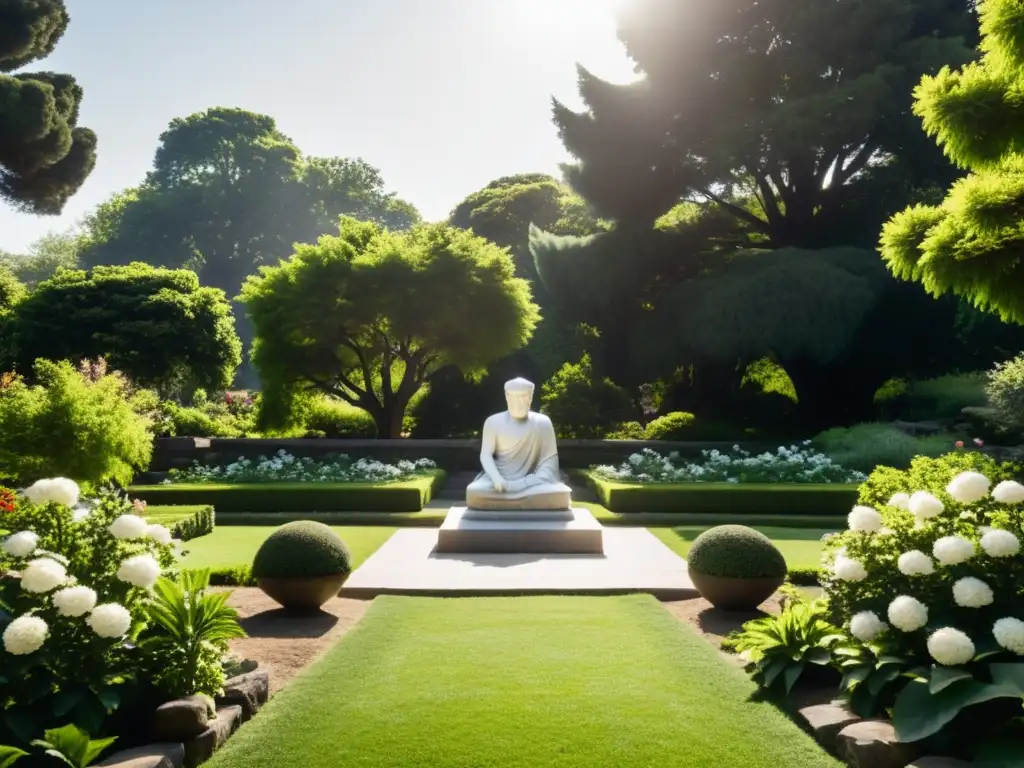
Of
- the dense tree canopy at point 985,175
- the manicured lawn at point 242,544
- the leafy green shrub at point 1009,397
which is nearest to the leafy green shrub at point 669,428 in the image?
the leafy green shrub at point 1009,397

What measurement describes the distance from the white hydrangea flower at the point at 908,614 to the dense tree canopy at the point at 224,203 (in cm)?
6162

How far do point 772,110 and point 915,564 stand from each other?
2580 centimetres

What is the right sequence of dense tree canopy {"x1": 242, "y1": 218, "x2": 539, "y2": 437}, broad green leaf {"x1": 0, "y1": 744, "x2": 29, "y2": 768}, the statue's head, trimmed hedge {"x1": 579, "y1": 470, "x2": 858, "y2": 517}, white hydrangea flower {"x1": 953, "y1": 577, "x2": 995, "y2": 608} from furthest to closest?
dense tree canopy {"x1": 242, "y1": 218, "x2": 539, "y2": 437} → trimmed hedge {"x1": 579, "y1": 470, "x2": 858, "y2": 517} → the statue's head → white hydrangea flower {"x1": 953, "y1": 577, "x2": 995, "y2": 608} → broad green leaf {"x1": 0, "y1": 744, "x2": 29, "y2": 768}

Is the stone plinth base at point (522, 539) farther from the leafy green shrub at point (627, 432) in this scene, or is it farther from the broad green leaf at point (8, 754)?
the leafy green shrub at point (627, 432)

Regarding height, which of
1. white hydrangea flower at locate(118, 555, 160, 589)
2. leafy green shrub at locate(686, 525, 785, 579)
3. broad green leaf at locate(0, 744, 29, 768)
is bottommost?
leafy green shrub at locate(686, 525, 785, 579)

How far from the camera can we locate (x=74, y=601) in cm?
461

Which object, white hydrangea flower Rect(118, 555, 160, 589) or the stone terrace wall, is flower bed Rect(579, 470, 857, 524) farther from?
white hydrangea flower Rect(118, 555, 160, 589)

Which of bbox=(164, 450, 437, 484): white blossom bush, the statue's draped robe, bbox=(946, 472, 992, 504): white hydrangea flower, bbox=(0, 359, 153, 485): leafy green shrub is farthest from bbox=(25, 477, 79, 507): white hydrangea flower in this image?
bbox=(164, 450, 437, 484): white blossom bush

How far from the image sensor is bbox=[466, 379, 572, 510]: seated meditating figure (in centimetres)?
1296

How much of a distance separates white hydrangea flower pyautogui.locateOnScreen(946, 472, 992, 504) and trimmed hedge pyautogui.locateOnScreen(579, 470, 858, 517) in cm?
1166

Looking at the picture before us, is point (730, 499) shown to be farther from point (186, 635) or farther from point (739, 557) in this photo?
point (186, 635)

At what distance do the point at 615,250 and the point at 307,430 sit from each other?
12673 millimetres

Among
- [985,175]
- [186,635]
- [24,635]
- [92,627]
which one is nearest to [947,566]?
[985,175]

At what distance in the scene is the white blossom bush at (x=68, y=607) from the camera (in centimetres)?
450
